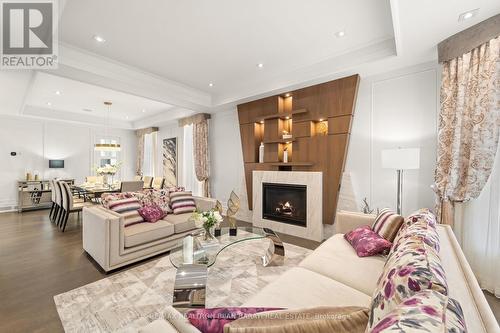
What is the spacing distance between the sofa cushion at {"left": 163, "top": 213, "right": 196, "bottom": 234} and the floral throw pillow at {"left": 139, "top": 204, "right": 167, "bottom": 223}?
0.14 m

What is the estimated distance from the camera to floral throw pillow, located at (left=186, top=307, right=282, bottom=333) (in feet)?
2.58

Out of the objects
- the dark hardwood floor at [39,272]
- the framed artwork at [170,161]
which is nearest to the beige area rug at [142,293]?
the dark hardwood floor at [39,272]

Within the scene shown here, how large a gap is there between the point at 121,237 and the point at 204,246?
1.06 m

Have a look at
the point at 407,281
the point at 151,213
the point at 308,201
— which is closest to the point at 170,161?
the point at 151,213

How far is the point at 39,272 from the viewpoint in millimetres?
2596

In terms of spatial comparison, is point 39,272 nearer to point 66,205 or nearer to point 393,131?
point 66,205

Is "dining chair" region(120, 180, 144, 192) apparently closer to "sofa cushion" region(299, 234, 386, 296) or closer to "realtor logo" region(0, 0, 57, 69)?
"realtor logo" region(0, 0, 57, 69)

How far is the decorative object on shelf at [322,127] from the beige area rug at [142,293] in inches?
87.7

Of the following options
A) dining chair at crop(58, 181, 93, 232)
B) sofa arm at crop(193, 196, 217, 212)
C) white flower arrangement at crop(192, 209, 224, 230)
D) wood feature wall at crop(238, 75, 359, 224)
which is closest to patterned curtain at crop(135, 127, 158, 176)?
dining chair at crop(58, 181, 93, 232)

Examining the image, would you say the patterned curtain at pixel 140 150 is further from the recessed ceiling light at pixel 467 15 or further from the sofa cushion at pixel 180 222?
the recessed ceiling light at pixel 467 15

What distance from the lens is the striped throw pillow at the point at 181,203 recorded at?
374 cm

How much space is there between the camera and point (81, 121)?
7.00 metres

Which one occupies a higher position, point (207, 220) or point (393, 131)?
point (393, 131)

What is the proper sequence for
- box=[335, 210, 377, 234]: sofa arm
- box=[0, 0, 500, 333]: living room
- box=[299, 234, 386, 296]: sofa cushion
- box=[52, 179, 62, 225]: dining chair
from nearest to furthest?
box=[0, 0, 500, 333]: living room → box=[299, 234, 386, 296]: sofa cushion → box=[335, 210, 377, 234]: sofa arm → box=[52, 179, 62, 225]: dining chair
